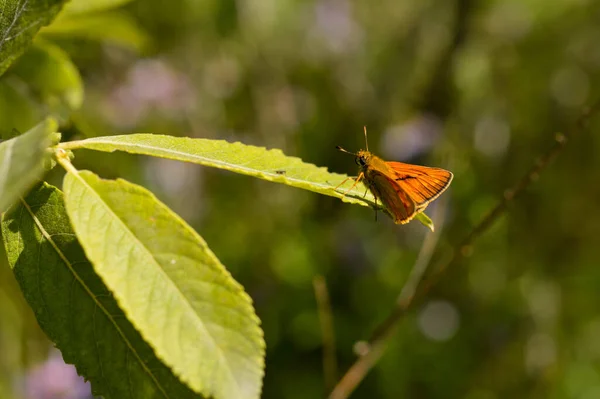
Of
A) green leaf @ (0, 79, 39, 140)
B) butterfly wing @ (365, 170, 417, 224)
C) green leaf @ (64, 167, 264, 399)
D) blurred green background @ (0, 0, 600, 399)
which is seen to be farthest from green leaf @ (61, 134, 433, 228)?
blurred green background @ (0, 0, 600, 399)

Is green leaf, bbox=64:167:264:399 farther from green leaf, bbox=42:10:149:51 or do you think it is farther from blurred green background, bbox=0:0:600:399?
blurred green background, bbox=0:0:600:399

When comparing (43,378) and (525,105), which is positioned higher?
(525,105)

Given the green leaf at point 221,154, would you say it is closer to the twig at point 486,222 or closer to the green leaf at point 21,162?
the green leaf at point 21,162

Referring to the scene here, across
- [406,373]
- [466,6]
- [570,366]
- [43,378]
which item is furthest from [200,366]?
[466,6]

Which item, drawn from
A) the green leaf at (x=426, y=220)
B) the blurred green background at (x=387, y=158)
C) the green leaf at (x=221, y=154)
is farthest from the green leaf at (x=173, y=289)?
the blurred green background at (x=387, y=158)

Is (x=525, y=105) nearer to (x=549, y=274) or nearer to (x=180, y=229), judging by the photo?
(x=549, y=274)

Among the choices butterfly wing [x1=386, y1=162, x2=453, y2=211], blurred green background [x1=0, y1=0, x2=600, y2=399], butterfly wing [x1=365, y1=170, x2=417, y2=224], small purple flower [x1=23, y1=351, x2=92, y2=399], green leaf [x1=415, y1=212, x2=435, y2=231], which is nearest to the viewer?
green leaf [x1=415, y1=212, x2=435, y2=231]

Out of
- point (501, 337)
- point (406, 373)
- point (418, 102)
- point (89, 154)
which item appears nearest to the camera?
point (89, 154)

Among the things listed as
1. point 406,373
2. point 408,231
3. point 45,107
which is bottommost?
point 406,373
